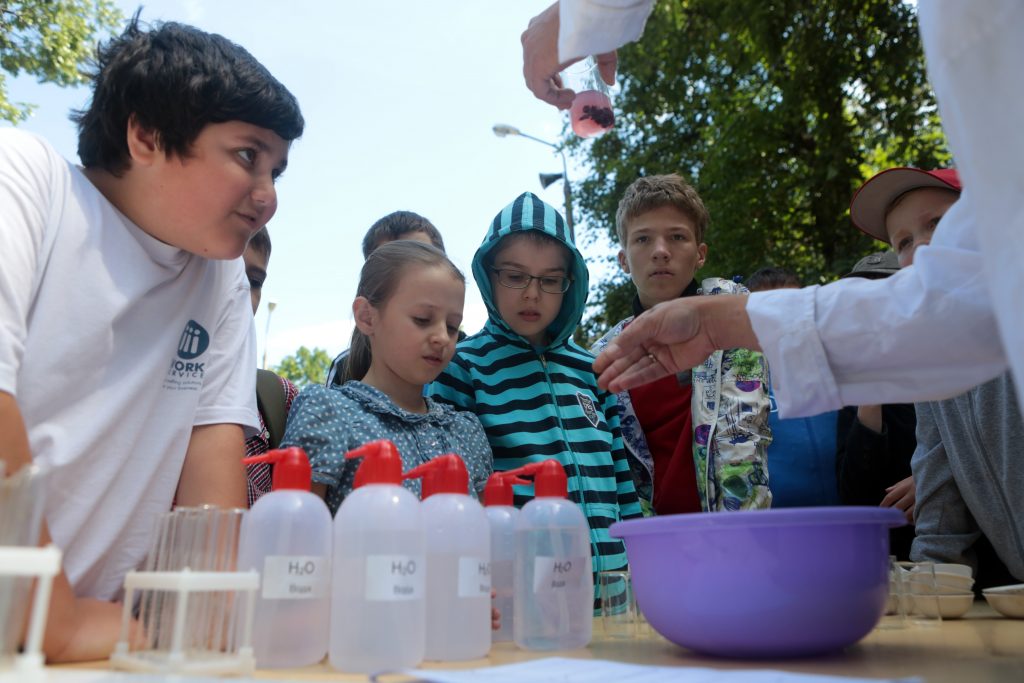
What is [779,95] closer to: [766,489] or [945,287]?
[766,489]

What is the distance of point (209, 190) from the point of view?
5.09 feet

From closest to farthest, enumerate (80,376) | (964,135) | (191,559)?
1. (964,135)
2. (191,559)
3. (80,376)

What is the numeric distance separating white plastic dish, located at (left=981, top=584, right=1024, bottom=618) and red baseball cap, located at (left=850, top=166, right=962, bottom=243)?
5.25 feet

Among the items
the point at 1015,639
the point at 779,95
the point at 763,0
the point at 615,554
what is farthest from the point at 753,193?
the point at 1015,639

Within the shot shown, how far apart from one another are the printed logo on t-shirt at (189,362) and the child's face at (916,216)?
258 cm

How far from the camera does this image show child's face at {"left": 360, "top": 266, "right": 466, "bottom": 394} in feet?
7.84

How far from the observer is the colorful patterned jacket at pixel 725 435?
9.89ft

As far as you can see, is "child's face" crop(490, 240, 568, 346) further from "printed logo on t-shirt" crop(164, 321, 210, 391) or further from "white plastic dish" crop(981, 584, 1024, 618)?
"white plastic dish" crop(981, 584, 1024, 618)

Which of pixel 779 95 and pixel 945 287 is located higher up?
pixel 779 95

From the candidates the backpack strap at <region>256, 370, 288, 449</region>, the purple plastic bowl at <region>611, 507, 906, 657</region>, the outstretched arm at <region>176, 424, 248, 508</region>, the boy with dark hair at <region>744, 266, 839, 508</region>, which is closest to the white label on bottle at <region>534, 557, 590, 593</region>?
the purple plastic bowl at <region>611, 507, 906, 657</region>

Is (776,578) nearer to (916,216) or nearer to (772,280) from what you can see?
(916,216)

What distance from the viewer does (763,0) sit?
881cm

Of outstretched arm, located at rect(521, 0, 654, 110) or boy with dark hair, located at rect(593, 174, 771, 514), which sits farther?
boy with dark hair, located at rect(593, 174, 771, 514)

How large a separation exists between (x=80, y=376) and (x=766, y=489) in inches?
99.8
